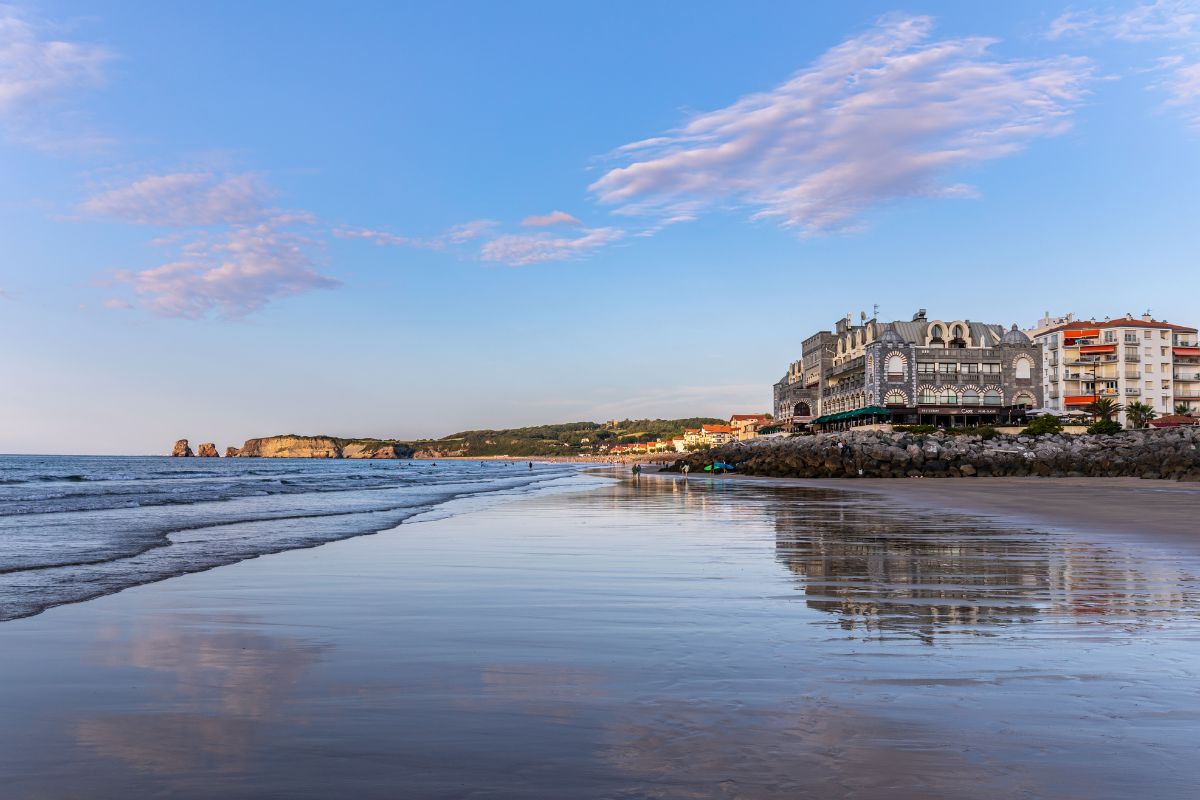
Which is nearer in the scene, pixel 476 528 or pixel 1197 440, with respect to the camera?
pixel 476 528

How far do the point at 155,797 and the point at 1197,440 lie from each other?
63.3 m

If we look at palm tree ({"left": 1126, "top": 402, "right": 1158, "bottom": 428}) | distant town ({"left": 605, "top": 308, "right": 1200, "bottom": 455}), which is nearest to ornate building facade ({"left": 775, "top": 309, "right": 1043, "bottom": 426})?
distant town ({"left": 605, "top": 308, "right": 1200, "bottom": 455})

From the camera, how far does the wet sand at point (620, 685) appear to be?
4098 millimetres

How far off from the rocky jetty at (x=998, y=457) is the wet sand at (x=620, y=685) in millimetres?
42989

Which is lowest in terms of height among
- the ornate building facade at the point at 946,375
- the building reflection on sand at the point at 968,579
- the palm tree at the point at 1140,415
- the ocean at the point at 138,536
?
the ocean at the point at 138,536

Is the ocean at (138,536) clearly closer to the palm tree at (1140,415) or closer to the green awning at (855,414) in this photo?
the green awning at (855,414)

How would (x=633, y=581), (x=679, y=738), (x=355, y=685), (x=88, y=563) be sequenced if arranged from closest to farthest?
(x=679, y=738) < (x=355, y=685) < (x=633, y=581) < (x=88, y=563)

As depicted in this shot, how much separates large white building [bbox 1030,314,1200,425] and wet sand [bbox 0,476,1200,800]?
119 m

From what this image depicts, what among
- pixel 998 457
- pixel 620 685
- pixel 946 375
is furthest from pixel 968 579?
pixel 946 375

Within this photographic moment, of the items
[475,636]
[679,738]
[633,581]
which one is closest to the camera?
[679,738]

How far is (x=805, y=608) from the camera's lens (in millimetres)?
8711

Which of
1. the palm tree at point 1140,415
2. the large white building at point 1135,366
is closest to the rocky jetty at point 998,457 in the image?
the palm tree at point 1140,415

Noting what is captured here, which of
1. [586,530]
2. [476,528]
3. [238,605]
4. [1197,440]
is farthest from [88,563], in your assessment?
[1197,440]

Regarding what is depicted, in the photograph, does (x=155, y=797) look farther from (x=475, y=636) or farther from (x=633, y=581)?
(x=633, y=581)
